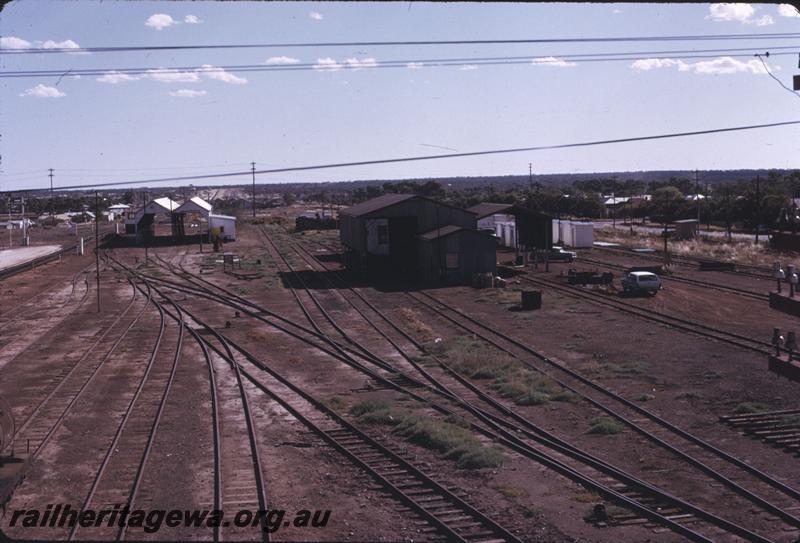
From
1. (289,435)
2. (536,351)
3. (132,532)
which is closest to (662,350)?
(536,351)

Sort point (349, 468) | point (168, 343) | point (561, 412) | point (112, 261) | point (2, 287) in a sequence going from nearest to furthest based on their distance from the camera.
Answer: point (349, 468)
point (561, 412)
point (168, 343)
point (2, 287)
point (112, 261)

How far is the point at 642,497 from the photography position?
13.2 metres

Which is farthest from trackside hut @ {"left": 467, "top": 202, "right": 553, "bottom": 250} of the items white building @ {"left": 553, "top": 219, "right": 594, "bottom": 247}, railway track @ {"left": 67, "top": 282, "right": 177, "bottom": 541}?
railway track @ {"left": 67, "top": 282, "right": 177, "bottom": 541}

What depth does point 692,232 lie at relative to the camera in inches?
3031

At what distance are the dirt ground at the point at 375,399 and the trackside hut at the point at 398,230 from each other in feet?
26.6

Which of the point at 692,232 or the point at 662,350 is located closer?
the point at 662,350

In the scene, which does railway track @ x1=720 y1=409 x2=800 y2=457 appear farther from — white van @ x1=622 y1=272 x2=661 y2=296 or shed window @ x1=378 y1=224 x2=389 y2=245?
shed window @ x1=378 y1=224 x2=389 y2=245

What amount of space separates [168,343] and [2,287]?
85.3 feet

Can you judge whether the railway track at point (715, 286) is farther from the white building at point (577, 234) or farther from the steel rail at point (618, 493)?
the steel rail at point (618, 493)

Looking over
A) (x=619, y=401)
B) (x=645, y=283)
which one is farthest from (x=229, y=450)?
(x=645, y=283)

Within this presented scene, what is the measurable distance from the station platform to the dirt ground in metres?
24.1

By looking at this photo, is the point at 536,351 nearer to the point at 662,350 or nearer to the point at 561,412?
the point at 662,350

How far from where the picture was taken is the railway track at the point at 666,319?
26450 millimetres

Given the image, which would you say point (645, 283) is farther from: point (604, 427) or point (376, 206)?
point (604, 427)
